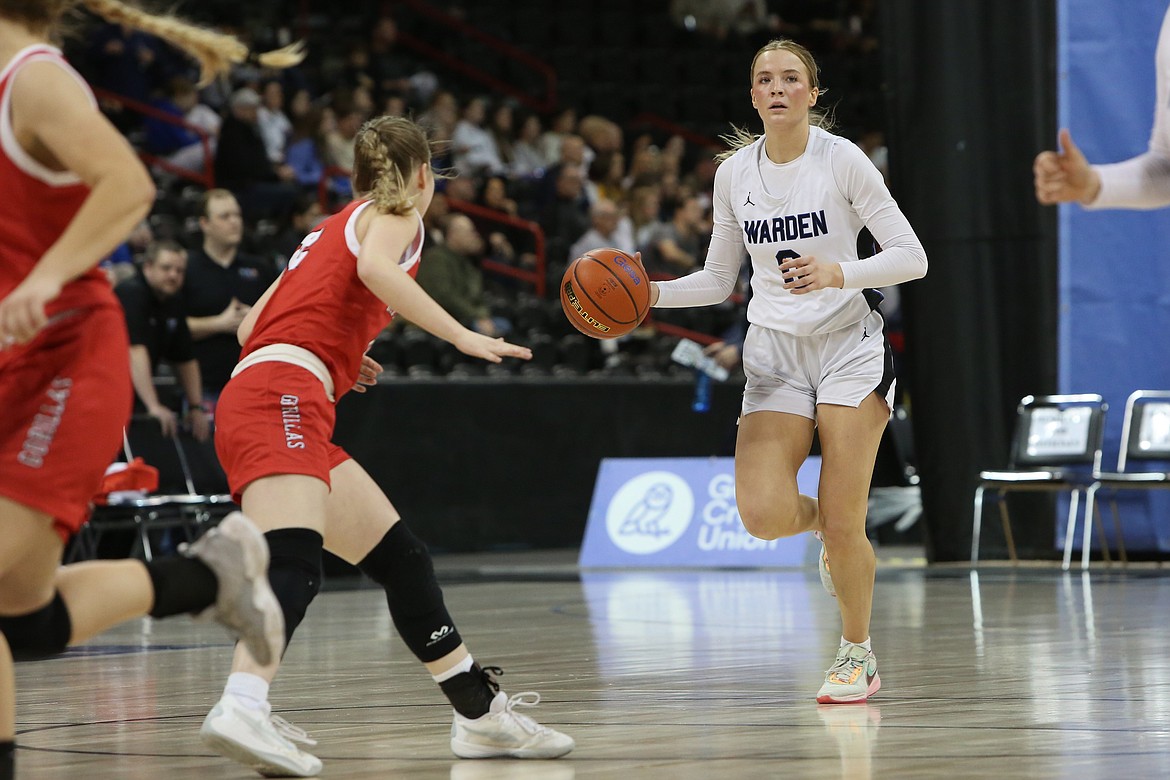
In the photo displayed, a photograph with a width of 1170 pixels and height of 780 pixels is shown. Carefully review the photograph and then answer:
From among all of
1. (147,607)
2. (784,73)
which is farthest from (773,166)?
(147,607)

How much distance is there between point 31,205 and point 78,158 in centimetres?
18

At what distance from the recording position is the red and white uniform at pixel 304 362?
3.93 meters

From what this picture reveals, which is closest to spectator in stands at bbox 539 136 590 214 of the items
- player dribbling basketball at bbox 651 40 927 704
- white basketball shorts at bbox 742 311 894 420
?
player dribbling basketball at bbox 651 40 927 704

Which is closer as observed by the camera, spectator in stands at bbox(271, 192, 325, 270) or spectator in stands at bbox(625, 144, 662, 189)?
spectator in stands at bbox(271, 192, 325, 270)

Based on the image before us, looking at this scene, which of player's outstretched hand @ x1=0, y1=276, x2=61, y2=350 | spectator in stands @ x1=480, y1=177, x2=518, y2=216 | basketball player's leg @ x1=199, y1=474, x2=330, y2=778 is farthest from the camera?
spectator in stands @ x1=480, y1=177, x2=518, y2=216

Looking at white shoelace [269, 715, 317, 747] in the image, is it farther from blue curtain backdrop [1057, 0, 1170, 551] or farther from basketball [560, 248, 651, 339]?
blue curtain backdrop [1057, 0, 1170, 551]

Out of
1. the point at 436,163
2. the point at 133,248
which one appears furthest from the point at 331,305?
the point at 436,163

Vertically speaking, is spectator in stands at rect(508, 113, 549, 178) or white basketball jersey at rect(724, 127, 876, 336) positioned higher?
white basketball jersey at rect(724, 127, 876, 336)

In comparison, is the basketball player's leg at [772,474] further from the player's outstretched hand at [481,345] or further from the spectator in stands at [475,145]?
the spectator in stands at [475,145]

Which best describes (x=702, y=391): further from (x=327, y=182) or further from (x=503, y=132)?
(x=503, y=132)

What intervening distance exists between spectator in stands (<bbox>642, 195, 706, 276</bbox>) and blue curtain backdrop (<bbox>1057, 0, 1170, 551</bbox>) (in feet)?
12.3

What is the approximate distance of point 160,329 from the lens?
31.8ft

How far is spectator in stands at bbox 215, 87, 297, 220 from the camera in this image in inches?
516

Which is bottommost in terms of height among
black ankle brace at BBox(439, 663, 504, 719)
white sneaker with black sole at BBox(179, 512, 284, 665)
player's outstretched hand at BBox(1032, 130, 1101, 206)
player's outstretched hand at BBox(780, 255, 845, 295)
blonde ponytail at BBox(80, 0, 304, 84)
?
black ankle brace at BBox(439, 663, 504, 719)
